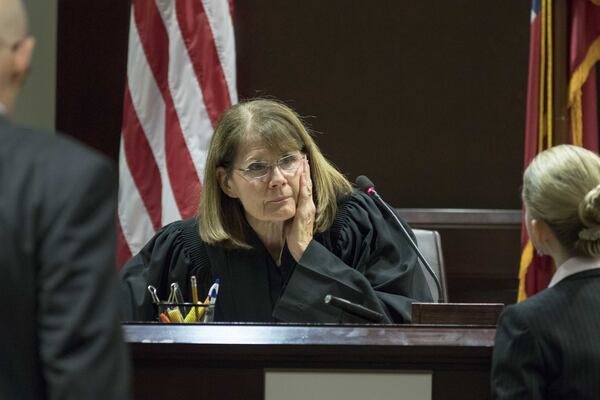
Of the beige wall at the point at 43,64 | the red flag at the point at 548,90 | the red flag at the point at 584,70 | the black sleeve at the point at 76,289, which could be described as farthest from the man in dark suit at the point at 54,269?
the beige wall at the point at 43,64

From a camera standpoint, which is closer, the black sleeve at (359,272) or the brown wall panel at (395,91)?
the black sleeve at (359,272)

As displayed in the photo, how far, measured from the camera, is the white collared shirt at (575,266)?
213 cm

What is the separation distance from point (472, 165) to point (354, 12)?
88 cm

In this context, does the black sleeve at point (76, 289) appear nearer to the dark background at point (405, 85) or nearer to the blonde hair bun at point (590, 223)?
the blonde hair bun at point (590, 223)

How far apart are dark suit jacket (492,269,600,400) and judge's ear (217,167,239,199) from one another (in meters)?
1.35

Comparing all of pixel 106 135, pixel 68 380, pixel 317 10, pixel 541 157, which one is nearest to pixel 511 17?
pixel 317 10

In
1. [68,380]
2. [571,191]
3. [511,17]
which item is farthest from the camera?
[511,17]

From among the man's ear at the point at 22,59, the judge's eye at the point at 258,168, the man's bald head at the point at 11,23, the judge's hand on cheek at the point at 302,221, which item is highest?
the man's bald head at the point at 11,23

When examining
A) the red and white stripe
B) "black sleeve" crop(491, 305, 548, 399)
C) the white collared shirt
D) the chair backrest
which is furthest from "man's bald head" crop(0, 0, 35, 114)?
the red and white stripe

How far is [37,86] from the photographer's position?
5.05m

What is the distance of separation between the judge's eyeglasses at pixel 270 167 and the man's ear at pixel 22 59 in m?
1.71

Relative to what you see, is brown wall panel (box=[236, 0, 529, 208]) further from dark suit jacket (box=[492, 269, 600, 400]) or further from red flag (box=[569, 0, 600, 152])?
dark suit jacket (box=[492, 269, 600, 400])

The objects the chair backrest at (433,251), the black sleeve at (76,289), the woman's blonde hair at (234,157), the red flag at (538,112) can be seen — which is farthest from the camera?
the red flag at (538,112)

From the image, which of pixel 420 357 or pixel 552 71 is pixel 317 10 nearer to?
pixel 552 71
